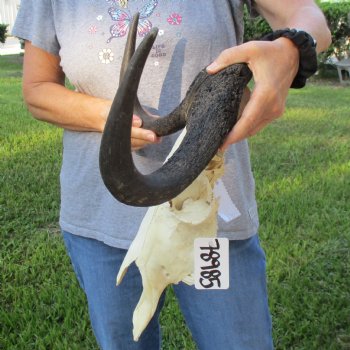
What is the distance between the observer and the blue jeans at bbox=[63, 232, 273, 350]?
1.56 metres

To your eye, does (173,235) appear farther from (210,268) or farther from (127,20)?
(127,20)

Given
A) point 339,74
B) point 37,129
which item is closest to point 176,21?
point 37,129

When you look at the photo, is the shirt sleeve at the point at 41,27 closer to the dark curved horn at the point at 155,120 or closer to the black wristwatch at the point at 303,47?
the dark curved horn at the point at 155,120

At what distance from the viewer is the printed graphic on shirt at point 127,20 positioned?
1479 millimetres

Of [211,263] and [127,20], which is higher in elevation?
[127,20]

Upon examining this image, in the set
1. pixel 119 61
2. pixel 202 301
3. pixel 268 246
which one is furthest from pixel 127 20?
pixel 268 246

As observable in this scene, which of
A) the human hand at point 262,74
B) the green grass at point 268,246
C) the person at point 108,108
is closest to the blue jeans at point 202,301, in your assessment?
the person at point 108,108

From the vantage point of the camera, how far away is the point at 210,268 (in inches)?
52.1

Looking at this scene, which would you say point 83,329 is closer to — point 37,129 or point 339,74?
point 37,129

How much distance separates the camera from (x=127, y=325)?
64.2 inches

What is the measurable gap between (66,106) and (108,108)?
0.55ft

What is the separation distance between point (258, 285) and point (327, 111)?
6.44m

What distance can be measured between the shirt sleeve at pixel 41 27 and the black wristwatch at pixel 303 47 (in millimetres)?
660

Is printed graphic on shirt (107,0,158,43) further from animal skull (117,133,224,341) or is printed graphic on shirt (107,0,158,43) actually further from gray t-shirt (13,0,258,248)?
animal skull (117,133,224,341)
